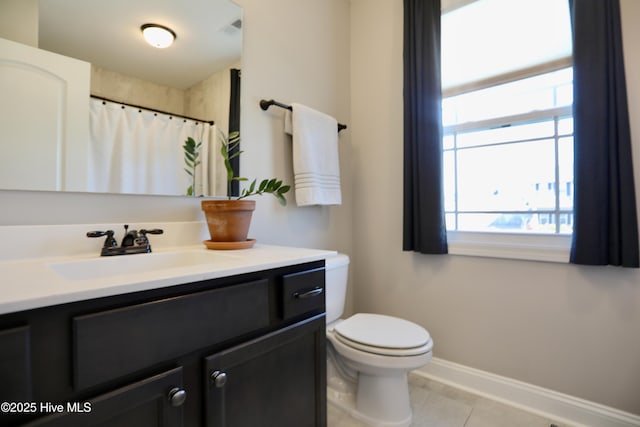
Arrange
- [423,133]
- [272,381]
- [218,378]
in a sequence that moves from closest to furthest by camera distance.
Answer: [218,378]
[272,381]
[423,133]

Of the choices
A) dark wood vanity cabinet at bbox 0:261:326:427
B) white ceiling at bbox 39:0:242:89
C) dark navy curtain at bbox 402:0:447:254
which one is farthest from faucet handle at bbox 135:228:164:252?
dark navy curtain at bbox 402:0:447:254

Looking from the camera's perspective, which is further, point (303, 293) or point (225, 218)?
point (225, 218)

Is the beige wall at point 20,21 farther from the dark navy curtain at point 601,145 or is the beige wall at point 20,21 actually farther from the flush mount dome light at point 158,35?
the dark navy curtain at point 601,145

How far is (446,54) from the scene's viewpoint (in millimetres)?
1816

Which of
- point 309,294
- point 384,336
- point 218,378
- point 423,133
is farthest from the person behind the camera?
point 423,133

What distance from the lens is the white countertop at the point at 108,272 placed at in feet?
1.75

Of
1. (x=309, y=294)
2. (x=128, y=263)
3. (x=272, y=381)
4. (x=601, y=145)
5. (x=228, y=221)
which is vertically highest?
(x=601, y=145)

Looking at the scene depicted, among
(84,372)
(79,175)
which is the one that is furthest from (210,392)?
(79,175)

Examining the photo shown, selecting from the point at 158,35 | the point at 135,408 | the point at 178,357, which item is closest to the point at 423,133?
the point at 158,35

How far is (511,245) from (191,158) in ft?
5.35

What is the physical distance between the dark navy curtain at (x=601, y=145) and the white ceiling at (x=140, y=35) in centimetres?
157

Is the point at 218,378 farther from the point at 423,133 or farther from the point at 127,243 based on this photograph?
the point at 423,133

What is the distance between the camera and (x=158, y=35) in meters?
1.25

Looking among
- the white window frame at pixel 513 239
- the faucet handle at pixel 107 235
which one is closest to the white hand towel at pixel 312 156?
the white window frame at pixel 513 239
